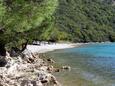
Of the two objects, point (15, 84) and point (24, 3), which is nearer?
point (15, 84)

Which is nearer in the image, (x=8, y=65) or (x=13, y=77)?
(x=13, y=77)

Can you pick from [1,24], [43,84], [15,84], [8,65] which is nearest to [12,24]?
[1,24]

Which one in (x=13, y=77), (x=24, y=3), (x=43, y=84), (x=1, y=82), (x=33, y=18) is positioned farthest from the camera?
(x=33, y=18)

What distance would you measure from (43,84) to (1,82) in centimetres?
567

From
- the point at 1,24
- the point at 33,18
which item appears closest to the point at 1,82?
the point at 1,24

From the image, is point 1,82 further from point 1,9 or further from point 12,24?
point 12,24

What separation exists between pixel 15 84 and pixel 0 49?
15706mm

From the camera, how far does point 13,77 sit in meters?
28.0

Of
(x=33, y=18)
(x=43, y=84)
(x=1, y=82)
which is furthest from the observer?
(x=33, y=18)

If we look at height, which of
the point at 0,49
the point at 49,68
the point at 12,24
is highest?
the point at 12,24

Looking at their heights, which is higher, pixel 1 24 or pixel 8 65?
pixel 1 24

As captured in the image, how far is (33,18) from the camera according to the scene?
3606cm

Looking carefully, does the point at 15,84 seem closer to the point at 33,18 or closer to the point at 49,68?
the point at 33,18

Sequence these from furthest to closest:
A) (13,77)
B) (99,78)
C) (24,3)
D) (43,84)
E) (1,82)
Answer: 1. (99,78)
2. (24,3)
3. (43,84)
4. (13,77)
5. (1,82)
